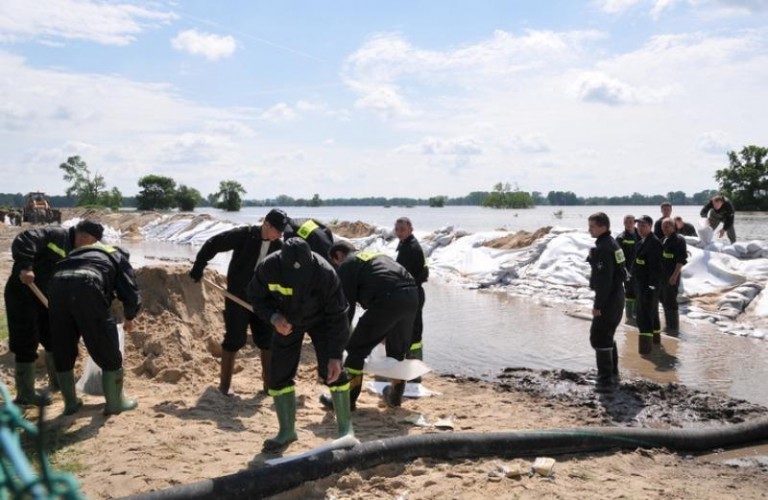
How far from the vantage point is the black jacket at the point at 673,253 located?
31.2ft

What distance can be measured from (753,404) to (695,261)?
7018mm

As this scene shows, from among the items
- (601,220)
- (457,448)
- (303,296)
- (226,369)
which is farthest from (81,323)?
(601,220)

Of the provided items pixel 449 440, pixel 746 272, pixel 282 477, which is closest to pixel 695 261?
pixel 746 272

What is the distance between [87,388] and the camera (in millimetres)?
5996

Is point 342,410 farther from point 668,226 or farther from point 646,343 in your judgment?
point 668,226

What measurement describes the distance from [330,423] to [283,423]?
2.72 ft

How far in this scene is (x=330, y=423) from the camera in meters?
5.56

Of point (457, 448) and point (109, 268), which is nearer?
point (457, 448)

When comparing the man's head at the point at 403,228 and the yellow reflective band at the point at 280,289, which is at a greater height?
the man's head at the point at 403,228

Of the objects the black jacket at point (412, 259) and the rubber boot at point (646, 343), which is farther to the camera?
the rubber boot at point (646, 343)

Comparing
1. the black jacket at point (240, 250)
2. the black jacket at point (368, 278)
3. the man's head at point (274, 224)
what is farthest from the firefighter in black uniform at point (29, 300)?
the black jacket at point (368, 278)

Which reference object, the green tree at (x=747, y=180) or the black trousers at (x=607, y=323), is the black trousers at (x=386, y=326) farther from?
the green tree at (x=747, y=180)

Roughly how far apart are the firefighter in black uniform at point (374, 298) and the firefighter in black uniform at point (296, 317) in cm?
62

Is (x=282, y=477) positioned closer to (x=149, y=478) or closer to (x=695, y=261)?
(x=149, y=478)
